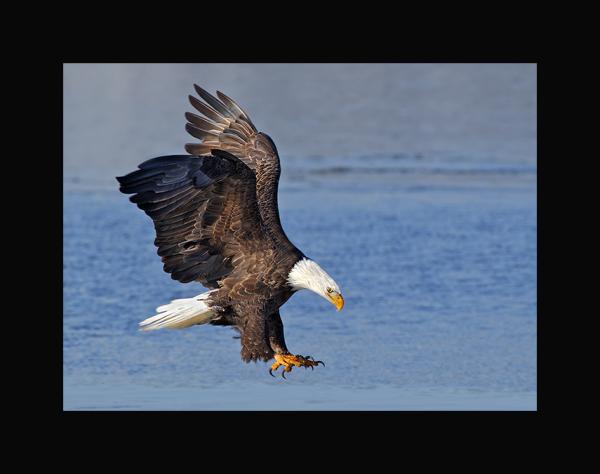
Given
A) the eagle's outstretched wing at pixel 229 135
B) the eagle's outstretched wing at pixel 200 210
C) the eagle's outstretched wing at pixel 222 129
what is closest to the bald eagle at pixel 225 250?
the eagle's outstretched wing at pixel 200 210

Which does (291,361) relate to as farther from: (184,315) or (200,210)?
(200,210)

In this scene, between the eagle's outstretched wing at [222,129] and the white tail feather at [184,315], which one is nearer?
the white tail feather at [184,315]

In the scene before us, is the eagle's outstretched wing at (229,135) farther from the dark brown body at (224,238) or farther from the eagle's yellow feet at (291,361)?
the eagle's yellow feet at (291,361)

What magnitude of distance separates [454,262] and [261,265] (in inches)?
137

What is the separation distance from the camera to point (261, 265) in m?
6.46

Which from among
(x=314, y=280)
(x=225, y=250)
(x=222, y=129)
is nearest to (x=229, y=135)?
(x=222, y=129)

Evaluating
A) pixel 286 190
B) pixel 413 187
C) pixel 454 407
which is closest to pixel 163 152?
pixel 286 190

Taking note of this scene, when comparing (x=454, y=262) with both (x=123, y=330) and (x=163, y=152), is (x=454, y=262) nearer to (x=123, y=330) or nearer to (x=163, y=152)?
(x=123, y=330)

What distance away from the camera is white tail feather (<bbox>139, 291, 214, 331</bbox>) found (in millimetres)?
6598

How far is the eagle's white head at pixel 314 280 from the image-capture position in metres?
6.34

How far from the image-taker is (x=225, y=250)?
650 centimetres

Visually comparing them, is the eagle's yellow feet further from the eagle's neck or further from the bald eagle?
the eagle's neck

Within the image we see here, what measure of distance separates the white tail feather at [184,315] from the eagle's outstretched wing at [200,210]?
106 mm

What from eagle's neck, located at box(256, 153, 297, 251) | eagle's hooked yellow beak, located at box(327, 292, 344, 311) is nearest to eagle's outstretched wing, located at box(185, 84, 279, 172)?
Result: eagle's neck, located at box(256, 153, 297, 251)
